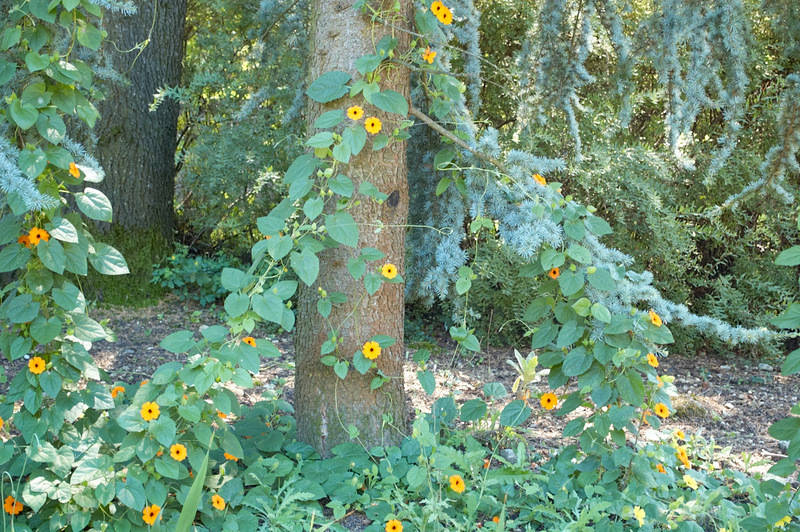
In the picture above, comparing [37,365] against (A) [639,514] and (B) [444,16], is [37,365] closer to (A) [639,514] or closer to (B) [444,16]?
(B) [444,16]

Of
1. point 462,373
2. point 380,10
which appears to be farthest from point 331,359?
point 462,373

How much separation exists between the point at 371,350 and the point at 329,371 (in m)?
0.24

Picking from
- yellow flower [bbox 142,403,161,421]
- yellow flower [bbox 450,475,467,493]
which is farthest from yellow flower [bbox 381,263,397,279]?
yellow flower [bbox 142,403,161,421]

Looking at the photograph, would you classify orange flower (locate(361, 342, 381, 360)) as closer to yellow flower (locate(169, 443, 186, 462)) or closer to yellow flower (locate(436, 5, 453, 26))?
yellow flower (locate(169, 443, 186, 462))

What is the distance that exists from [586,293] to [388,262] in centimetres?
67

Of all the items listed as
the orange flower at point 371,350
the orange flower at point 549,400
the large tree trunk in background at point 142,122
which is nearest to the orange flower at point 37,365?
the orange flower at point 371,350

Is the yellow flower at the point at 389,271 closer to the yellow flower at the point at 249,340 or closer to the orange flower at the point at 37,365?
the yellow flower at the point at 249,340

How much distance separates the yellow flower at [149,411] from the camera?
1720 millimetres

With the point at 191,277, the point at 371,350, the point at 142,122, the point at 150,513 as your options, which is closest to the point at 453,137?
the point at 371,350

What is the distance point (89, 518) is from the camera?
1729 mm

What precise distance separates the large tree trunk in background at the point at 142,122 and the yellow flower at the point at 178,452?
3.01 m

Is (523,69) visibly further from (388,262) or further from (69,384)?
(69,384)

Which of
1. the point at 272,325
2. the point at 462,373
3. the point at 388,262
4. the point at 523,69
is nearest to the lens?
the point at 388,262

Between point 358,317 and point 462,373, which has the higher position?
point 358,317
